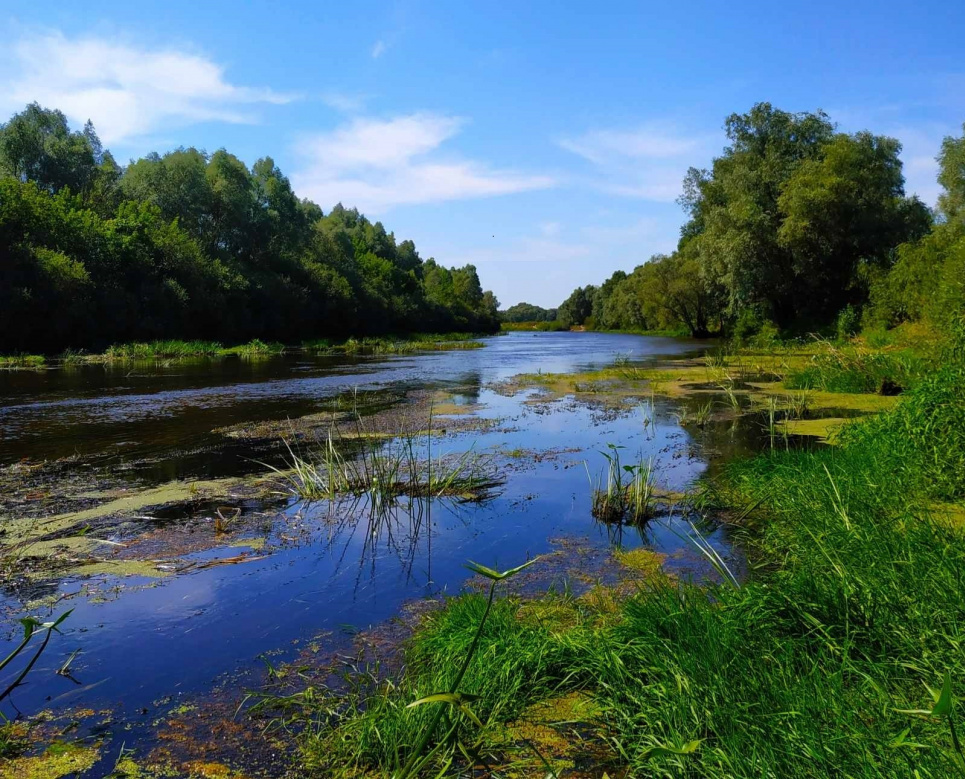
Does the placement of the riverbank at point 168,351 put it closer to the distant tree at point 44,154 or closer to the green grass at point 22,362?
the green grass at point 22,362

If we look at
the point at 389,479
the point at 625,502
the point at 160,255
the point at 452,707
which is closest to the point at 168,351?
the point at 160,255

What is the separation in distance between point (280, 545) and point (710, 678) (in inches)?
184

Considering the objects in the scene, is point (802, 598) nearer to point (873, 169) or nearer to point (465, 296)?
point (873, 169)

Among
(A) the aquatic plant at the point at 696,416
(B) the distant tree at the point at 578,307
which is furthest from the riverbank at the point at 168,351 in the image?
(B) the distant tree at the point at 578,307

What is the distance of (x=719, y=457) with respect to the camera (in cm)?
1049

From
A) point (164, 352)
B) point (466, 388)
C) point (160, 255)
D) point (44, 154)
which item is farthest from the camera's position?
point (44, 154)

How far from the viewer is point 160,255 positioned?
41.7 meters

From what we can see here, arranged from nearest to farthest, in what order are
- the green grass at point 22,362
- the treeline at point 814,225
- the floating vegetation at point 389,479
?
the floating vegetation at point 389,479
the green grass at point 22,362
the treeline at point 814,225

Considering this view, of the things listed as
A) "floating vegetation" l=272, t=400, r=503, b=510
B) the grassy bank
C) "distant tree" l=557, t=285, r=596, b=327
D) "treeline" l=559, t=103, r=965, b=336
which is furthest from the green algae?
"distant tree" l=557, t=285, r=596, b=327

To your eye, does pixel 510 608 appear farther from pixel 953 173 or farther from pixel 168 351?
pixel 953 173

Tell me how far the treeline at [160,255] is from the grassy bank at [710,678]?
34216mm

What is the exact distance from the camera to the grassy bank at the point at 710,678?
2.72 meters

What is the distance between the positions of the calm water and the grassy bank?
102 centimetres

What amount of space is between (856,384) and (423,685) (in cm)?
1446
